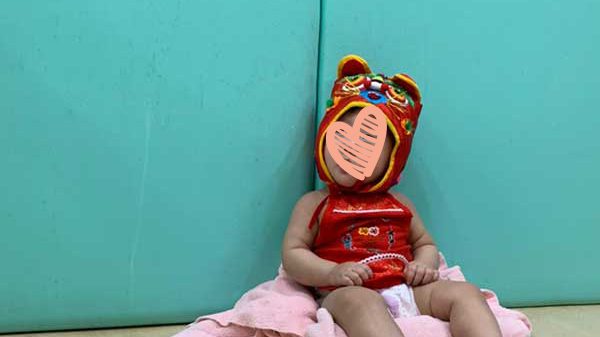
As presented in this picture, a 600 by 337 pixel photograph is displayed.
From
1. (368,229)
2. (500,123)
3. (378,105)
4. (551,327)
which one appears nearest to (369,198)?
(368,229)

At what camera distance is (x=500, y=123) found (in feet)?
3.62

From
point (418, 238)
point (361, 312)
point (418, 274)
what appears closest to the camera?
point (361, 312)

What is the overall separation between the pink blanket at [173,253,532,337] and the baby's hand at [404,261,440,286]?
6 centimetres

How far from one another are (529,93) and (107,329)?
0.85 metres

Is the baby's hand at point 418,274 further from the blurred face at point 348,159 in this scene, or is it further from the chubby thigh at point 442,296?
the blurred face at point 348,159

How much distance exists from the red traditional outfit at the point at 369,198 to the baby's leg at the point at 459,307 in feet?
0.17

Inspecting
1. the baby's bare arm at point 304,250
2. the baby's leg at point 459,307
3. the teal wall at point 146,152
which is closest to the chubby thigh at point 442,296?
the baby's leg at point 459,307

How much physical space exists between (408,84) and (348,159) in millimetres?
163

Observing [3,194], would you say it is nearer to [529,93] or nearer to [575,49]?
[529,93]

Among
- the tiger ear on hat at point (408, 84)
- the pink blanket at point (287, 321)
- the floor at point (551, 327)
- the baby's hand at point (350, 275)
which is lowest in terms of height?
the floor at point (551, 327)

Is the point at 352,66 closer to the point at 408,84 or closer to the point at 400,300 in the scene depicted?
the point at 408,84

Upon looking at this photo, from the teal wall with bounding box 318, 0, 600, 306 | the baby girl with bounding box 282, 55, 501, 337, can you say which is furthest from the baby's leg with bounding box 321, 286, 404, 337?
the teal wall with bounding box 318, 0, 600, 306

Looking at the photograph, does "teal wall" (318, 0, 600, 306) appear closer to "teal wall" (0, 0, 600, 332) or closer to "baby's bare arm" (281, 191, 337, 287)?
"teal wall" (0, 0, 600, 332)

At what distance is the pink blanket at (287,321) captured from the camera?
2.81 ft
